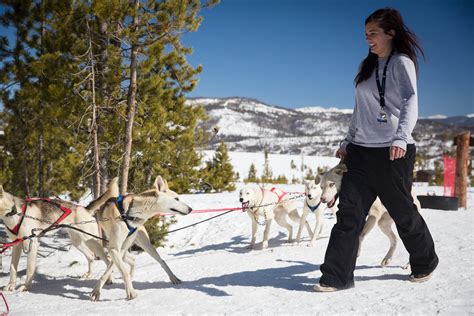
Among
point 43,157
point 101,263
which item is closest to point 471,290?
point 101,263

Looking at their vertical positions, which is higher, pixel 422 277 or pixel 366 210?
pixel 366 210

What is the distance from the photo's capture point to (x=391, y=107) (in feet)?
10.9

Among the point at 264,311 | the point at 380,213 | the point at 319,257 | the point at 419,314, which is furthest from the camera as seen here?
the point at 319,257

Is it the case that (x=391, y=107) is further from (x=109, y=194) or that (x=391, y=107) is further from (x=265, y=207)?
(x=265, y=207)

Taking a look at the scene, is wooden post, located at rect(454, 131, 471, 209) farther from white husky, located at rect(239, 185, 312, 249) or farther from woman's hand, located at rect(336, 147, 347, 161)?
woman's hand, located at rect(336, 147, 347, 161)

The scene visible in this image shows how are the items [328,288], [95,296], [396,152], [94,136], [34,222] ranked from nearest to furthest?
[396,152], [328,288], [95,296], [34,222], [94,136]

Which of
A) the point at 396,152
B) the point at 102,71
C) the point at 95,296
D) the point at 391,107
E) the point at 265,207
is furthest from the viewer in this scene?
the point at 265,207

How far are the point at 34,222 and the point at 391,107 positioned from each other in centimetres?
486

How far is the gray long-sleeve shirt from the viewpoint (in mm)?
3145

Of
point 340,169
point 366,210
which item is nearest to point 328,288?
point 366,210

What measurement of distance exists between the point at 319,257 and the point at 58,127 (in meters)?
5.64

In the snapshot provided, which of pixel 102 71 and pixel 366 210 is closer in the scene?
pixel 366 210

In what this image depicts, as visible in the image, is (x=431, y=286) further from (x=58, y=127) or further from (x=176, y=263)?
(x=58, y=127)

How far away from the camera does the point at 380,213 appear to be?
4973mm
